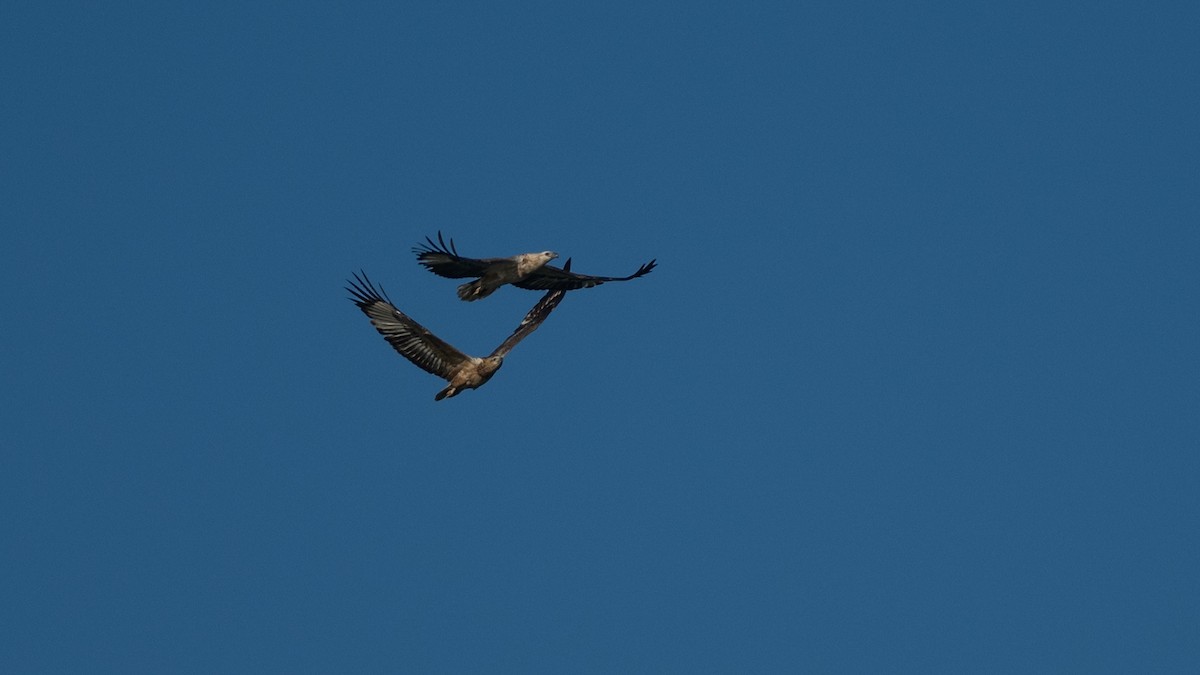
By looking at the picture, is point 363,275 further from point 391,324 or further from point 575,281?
point 575,281

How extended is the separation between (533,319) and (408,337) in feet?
9.17

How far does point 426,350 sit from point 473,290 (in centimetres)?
148

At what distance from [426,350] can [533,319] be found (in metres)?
2.58

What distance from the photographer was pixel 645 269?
169 ft

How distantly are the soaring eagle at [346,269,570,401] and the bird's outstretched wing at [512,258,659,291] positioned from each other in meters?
1.78

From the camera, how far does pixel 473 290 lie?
50125 millimetres

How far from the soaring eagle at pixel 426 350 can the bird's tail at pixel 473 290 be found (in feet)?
3.00

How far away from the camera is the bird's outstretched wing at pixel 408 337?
50219 mm

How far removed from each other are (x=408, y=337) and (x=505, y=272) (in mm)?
2158

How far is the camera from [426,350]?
50.6 meters

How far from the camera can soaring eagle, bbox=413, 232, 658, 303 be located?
49594 mm

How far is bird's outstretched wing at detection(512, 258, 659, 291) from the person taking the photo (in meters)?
51.6

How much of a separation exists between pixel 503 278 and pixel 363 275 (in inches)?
102

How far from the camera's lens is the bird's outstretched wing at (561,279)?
51.6m
